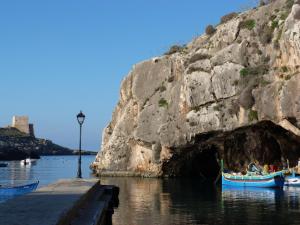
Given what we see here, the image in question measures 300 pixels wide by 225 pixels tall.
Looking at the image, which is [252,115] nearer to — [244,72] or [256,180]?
[244,72]

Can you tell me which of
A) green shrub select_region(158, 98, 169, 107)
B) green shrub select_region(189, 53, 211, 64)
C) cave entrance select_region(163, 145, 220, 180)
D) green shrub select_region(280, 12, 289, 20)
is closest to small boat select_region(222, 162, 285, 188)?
cave entrance select_region(163, 145, 220, 180)

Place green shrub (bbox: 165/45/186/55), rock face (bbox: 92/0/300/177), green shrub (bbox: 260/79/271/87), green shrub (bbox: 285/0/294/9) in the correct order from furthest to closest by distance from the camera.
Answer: green shrub (bbox: 165/45/186/55) → green shrub (bbox: 285/0/294/9) → green shrub (bbox: 260/79/271/87) → rock face (bbox: 92/0/300/177)

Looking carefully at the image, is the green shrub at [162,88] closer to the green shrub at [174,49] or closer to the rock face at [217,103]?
the rock face at [217,103]

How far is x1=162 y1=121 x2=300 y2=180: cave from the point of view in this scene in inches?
2808

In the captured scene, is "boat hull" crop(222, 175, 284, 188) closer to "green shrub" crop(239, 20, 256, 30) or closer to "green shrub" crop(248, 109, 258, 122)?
"green shrub" crop(248, 109, 258, 122)

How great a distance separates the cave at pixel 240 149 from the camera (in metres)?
71.3

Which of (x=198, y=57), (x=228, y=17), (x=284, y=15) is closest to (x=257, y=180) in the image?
(x=284, y=15)

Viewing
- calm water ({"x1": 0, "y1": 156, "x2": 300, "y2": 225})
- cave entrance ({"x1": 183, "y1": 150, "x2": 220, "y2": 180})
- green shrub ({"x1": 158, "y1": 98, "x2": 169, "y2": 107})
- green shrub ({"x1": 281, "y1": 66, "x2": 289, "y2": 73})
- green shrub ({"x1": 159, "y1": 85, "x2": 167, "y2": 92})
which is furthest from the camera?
cave entrance ({"x1": 183, "y1": 150, "x2": 220, "y2": 180})

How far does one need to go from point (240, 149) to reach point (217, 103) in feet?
44.3

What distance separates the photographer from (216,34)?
2997 inches

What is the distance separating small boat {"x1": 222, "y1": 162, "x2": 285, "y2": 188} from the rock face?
23.2 feet

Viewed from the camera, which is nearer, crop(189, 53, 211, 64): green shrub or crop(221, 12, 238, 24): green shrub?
crop(189, 53, 211, 64): green shrub

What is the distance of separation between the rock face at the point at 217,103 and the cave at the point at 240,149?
15 cm

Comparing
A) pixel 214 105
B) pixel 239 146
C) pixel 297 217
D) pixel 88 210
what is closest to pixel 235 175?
pixel 214 105
